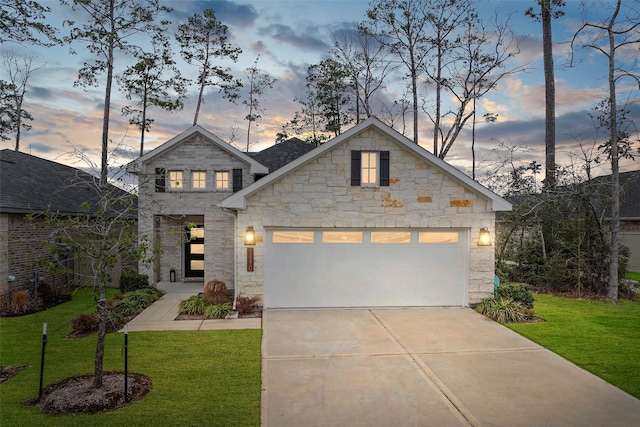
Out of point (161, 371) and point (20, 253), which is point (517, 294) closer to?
point (161, 371)

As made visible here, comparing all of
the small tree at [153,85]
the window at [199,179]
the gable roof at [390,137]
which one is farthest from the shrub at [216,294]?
the small tree at [153,85]

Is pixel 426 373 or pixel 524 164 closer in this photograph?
pixel 426 373

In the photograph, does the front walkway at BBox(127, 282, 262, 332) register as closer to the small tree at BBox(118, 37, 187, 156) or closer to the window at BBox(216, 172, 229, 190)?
the window at BBox(216, 172, 229, 190)

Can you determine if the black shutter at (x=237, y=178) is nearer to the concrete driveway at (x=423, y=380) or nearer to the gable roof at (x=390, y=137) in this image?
the gable roof at (x=390, y=137)

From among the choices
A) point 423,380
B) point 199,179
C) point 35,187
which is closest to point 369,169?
point 423,380

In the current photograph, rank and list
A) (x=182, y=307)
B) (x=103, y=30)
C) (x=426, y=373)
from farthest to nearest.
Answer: (x=103, y=30) < (x=182, y=307) < (x=426, y=373)

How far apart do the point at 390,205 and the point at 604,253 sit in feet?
27.7

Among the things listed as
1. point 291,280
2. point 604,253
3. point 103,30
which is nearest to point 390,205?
point 291,280

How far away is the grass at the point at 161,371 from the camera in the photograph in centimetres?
478

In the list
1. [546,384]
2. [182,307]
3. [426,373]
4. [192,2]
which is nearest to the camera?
[546,384]

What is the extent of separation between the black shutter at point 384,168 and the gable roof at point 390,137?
53 centimetres

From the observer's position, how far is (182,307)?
10.4 metres

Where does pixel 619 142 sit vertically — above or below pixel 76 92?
below

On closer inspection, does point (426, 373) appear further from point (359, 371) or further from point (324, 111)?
point (324, 111)
